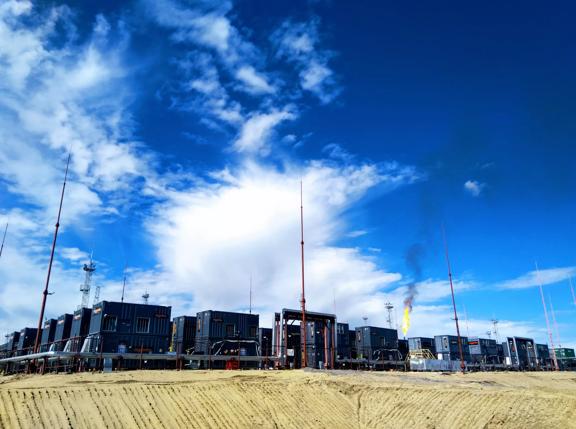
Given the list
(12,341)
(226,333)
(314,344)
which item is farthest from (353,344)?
(12,341)

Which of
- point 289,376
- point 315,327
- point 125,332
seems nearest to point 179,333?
point 125,332

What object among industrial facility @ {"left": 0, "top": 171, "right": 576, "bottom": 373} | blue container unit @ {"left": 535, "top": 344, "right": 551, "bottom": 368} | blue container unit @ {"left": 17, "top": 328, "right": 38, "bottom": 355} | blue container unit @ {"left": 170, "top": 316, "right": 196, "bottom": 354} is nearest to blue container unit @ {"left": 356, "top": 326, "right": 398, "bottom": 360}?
industrial facility @ {"left": 0, "top": 171, "right": 576, "bottom": 373}

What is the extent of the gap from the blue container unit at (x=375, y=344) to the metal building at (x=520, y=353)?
117 ft

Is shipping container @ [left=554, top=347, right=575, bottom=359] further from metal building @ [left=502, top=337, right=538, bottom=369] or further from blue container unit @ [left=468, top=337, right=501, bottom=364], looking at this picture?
blue container unit @ [left=468, top=337, right=501, bottom=364]

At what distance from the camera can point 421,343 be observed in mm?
82125

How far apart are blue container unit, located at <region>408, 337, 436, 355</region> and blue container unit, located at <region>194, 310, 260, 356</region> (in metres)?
42.7

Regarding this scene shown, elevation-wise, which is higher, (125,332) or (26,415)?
(125,332)

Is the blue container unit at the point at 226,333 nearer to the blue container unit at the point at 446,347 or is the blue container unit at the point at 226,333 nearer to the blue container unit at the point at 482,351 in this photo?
the blue container unit at the point at 446,347

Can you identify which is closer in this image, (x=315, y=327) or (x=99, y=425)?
(x=99, y=425)

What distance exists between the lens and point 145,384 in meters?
21.0

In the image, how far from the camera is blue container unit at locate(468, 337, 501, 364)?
89062 mm

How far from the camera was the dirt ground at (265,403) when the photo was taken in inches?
680

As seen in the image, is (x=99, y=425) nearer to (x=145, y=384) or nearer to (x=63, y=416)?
(x=63, y=416)

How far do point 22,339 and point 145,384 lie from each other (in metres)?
65.6
